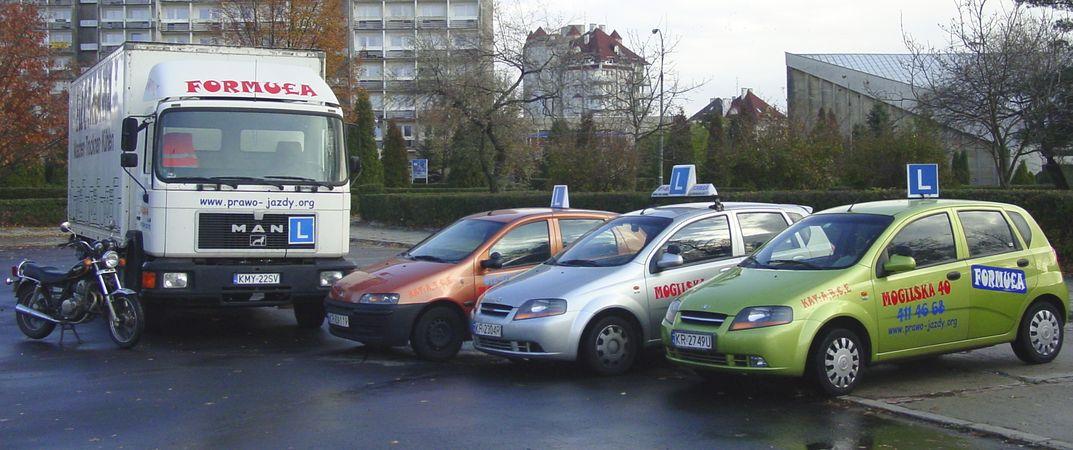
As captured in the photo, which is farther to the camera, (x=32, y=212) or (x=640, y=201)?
(x=32, y=212)

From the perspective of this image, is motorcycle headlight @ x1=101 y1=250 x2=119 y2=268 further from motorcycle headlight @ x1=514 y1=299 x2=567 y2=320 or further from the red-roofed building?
the red-roofed building

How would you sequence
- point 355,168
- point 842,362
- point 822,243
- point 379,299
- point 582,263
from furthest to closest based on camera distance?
point 355,168, point 379,299, point 582,263, point 822,243, point 842,362

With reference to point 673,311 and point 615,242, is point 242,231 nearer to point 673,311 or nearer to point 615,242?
point 615,242

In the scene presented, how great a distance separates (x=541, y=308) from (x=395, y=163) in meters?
51.1

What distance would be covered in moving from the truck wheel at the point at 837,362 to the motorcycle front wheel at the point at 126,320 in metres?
7.25

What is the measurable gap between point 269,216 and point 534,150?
3315cm

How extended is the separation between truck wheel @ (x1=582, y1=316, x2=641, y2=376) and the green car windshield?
1.23 m

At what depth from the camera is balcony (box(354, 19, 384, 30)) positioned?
3760 inches

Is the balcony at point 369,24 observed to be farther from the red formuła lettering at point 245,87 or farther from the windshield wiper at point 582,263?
the windshield wiper at point 582,263

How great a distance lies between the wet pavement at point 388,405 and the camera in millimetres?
7188

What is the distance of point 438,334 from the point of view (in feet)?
35.8

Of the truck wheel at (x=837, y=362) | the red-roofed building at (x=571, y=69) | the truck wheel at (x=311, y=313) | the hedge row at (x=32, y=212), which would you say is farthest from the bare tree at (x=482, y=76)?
the truck wheel at (x=837, y=362)

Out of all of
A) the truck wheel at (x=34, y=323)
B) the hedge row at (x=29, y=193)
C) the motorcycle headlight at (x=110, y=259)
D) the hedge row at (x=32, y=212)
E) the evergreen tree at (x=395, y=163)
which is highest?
the evergreen tree at (x=395, y=163)

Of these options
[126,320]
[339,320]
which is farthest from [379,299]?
[126,320]
